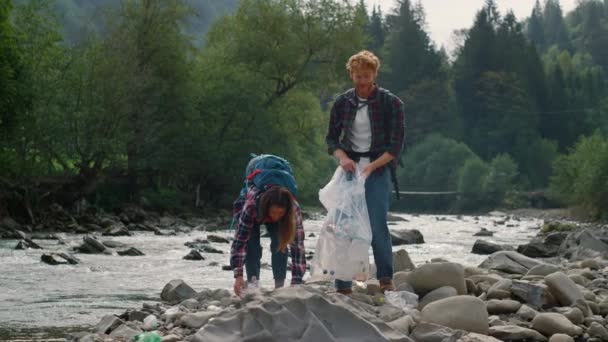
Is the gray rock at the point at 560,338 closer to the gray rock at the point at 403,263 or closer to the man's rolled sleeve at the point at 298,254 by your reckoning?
the man's rolled sleeve at the point at 298,254

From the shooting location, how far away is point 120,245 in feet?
69.1

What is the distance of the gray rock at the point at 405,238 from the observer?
26.2 meters

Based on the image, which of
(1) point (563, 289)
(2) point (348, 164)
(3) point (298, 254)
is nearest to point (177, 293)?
(3) point (298, 254)

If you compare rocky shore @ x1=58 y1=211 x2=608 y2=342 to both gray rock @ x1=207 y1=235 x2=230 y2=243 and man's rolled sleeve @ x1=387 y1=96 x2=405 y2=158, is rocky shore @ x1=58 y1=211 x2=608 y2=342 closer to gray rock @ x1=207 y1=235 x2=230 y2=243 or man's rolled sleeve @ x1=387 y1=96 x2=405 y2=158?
man's rolled sleeve @ x1=387 y1=96 x2=405 y2=158

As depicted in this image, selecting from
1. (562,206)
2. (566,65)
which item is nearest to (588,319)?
(562,206)

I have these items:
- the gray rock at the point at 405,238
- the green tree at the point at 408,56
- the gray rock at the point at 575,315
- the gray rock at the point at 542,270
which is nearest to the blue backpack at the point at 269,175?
the gray rock at the point at 575,315

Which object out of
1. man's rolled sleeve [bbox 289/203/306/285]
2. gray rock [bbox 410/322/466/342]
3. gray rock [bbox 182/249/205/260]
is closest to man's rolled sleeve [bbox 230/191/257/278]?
man's rolled sleeve [bbox 289/203/306/285]

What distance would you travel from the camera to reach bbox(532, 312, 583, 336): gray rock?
7363 millimetres

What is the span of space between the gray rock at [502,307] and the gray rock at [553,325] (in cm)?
43

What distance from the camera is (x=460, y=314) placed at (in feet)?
23.4

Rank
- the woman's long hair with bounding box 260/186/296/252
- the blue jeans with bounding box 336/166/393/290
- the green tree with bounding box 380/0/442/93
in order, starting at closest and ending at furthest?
the woman's long hair with bounding box 260/186/296/252
the blue jeans with bounding box 336/166/393/290
the green tree with bounding box 380/0/442/93

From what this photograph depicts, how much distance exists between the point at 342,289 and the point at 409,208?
269 ft

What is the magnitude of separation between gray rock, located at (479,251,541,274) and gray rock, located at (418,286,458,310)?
3.35 m

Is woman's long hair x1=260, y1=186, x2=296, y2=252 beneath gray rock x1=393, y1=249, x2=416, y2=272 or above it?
above
